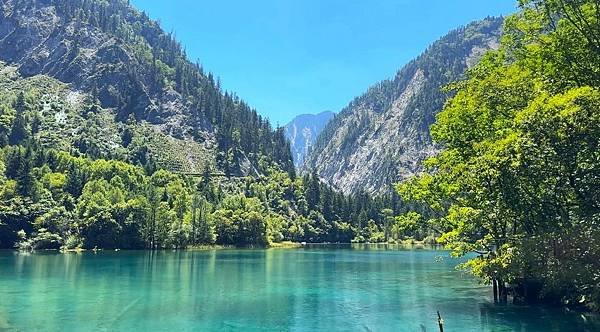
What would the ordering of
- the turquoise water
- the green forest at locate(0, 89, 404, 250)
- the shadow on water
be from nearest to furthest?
the shadow on water
the turquoise water
the green forest at locate(0, 89, 404, 250)

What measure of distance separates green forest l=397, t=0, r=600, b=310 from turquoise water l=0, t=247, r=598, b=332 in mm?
3962

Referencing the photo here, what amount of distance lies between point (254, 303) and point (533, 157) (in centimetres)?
2666

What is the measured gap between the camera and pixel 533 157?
30641 mm

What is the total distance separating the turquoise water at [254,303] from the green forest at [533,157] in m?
3.96

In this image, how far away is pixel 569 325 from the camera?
110 ft

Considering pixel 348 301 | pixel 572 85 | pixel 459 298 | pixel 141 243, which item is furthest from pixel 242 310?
pixel 141 243

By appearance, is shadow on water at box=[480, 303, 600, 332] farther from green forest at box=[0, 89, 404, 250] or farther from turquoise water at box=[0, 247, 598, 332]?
green forest at box=[0, 89, 404, 250]

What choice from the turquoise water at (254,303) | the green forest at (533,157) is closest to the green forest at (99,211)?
the turquoise water at (254,303)

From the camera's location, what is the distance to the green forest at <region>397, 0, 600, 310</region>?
30.0m

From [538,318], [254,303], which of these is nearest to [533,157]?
[538,318]

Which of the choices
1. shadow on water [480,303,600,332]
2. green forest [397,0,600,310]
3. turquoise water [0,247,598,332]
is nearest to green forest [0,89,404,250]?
turquoise water [0,247,598,332]

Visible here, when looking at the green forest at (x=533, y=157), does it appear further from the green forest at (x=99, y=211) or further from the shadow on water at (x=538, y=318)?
the green forest at (x=99, y=211)

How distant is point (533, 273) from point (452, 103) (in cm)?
1445

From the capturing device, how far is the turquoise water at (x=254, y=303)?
117 ft
